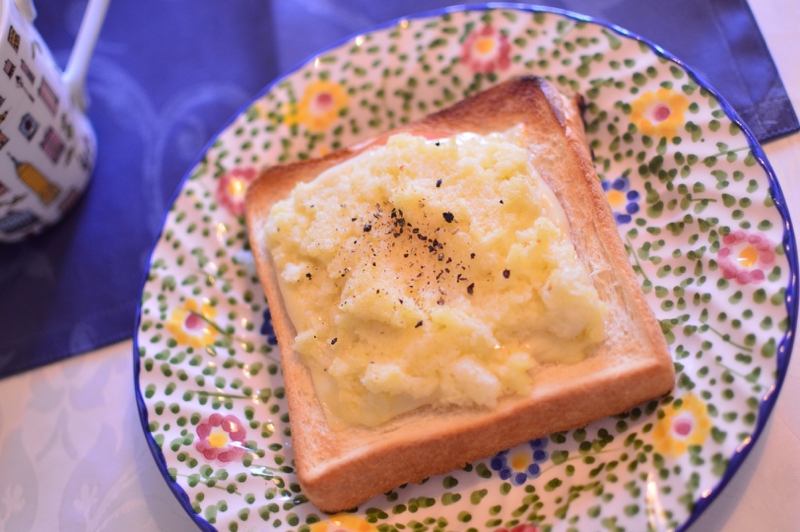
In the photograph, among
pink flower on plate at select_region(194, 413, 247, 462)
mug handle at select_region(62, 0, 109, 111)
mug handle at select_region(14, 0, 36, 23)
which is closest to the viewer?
pink flower on plate at select_region(194, 413, 247, 462)

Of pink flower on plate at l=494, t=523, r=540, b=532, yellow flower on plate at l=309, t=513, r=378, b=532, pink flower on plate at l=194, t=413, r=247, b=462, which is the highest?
pink flower on plate at l=494, t=523, r=540, b=532

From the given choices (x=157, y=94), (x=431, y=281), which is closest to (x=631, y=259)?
(x=431, y=281)

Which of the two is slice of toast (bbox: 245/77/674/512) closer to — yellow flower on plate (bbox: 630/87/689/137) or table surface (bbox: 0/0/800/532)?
yellow flower on plate (bbox: 630/87/689/137)

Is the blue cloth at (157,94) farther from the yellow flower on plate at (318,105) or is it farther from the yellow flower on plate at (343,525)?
the yellow flower on plate at (343,525)

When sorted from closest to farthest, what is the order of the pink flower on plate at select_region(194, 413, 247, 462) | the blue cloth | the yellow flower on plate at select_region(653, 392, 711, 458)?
the yellow flower on plate at select_region(653, 392, 711, 458)
the pink flower on plate at select_region(194, 413, 247, 462)
the blue cloth

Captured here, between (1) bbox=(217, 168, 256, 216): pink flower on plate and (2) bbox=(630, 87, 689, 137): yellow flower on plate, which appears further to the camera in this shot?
(1) bbox=(217, 168, 256, 216): pink flower on plate

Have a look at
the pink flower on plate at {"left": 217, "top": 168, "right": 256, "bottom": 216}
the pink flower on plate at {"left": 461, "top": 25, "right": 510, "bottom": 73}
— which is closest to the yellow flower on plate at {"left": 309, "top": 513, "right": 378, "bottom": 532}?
the pink flower on plate at {"left": 217, "top": 168, "right": 256, "bottom": 216}

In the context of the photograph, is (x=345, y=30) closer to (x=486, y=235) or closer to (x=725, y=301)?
(x=486, y=235)

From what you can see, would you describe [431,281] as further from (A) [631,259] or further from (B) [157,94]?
(B) [157,94]
